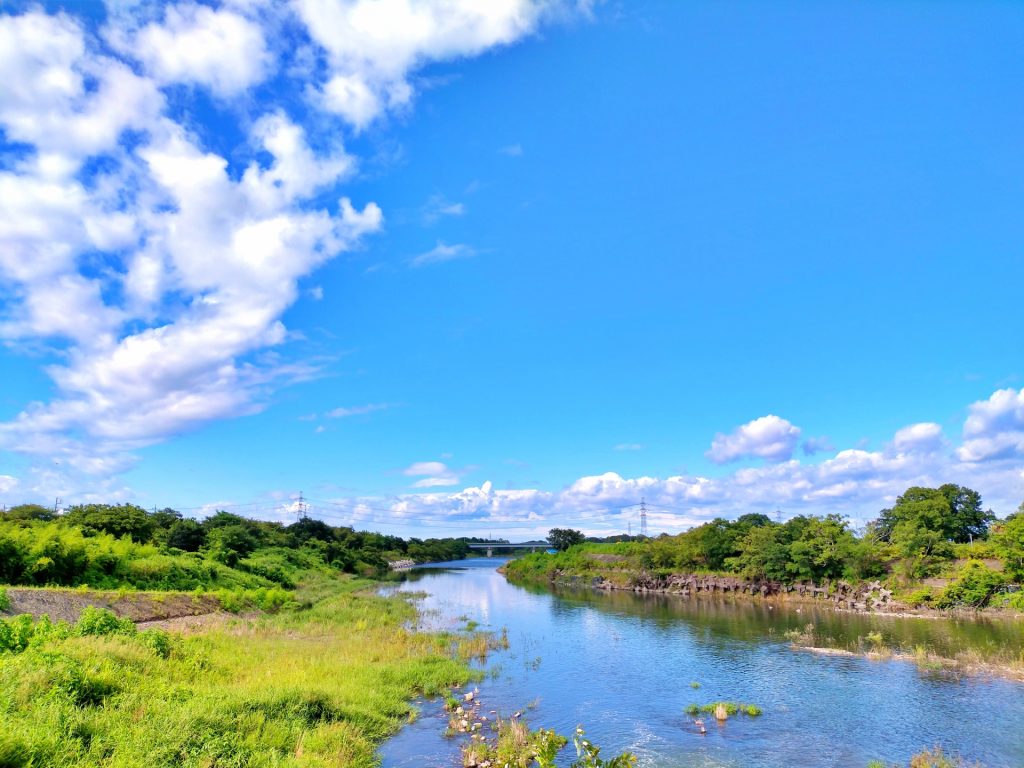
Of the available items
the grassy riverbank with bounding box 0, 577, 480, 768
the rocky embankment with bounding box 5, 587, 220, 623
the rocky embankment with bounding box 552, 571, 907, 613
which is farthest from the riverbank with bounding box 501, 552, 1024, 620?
the rocky embankment with bounding box 5, 587, 220, 623

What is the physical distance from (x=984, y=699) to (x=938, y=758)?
372 inches

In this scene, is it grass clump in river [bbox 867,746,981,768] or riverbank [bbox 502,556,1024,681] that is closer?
grass clump in river [bbox 867,746,981,768]

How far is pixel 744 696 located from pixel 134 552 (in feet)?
150

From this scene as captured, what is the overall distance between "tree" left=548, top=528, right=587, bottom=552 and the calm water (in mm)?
101307

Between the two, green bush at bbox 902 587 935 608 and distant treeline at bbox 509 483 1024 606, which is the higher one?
distant treeline at bbox 509 483 1024 606

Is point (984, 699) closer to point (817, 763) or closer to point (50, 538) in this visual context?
point (817, 763)

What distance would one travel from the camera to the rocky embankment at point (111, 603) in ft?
92.4

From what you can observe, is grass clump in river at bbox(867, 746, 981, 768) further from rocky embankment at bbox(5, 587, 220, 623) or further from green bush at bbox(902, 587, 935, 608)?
green bush at bbox(902, 587, 935, 608)

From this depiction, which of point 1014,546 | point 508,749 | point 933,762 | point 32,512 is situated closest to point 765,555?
point 1014,546

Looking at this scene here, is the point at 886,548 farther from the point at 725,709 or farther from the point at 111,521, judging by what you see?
the point at 111,521

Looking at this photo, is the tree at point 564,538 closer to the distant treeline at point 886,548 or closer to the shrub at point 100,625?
the distant treeline at point 886,548

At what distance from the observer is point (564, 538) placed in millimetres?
148625

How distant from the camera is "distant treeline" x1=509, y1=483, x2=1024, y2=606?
1927 inches

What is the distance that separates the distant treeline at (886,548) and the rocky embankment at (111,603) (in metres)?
59.6
